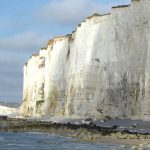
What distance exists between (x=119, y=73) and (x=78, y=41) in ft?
42.0

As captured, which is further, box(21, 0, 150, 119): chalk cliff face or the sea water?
box(21, 0, 150, 119): chalk cliff face

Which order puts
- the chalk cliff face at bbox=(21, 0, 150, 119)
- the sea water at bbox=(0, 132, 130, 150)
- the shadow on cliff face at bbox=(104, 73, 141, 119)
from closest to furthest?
the sea water at bbox=(0, 132, 130, 150) → the shadow on cliff face at bbox=(104, 73, 141, 119) → the chalk cliff face at bbox=(21, 0, 150, 119)

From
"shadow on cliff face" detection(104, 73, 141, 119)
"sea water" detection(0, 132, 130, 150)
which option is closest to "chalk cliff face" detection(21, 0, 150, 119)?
"shadow on cliff face" detection(104, 73, 141, 119)

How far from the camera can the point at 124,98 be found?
131 feet

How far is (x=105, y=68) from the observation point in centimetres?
4472

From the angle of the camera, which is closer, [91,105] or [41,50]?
[91,105]

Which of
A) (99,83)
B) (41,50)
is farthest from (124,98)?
(41,50)

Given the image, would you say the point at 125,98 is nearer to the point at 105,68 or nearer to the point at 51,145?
the point at 105,68

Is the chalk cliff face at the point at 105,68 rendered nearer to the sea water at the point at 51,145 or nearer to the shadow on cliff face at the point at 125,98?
the shadow on cliff face at the point at 125,98

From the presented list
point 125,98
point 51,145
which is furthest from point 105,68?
point 51,145

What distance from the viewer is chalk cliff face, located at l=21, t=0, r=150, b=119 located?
3909cm

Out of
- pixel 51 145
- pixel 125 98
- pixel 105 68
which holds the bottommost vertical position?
pixel 51 145

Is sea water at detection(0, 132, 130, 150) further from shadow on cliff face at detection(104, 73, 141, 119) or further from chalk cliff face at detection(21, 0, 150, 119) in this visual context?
shadow on cliff face at detection(104, 73, 141, 119)

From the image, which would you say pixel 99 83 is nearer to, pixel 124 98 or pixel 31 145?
pixel 124 98
